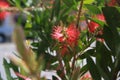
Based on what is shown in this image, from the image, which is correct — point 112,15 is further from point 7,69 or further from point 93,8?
point 7,69

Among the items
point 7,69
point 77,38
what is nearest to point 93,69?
point 77,38

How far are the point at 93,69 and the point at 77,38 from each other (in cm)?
6

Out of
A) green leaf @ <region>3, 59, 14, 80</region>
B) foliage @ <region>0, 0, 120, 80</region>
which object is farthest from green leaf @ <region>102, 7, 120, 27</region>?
green leaf @ <region>3, 59, 14, 80</region>

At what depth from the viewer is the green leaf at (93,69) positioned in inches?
23.8

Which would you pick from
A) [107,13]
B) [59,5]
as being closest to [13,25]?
[107,13]

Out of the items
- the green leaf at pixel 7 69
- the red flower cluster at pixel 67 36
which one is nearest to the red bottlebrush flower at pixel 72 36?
the red flower cluster at pixel 67 36

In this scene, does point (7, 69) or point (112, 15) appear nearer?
point (112, 15)

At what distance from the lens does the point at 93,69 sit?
0.61 m

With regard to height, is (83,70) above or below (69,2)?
below

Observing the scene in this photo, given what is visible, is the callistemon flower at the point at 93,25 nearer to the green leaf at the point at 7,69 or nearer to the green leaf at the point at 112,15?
the green leaf at the point at 112,15

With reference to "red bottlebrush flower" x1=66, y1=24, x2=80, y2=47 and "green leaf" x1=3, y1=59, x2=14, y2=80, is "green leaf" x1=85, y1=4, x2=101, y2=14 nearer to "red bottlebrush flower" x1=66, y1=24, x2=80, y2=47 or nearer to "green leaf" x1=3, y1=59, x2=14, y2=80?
"red bottlebrush flower" x1=66, y1=24, x2=80, y2=47

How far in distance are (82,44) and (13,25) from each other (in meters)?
0.45

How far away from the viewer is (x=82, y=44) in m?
0.68

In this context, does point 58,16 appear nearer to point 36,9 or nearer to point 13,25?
point 36,9
